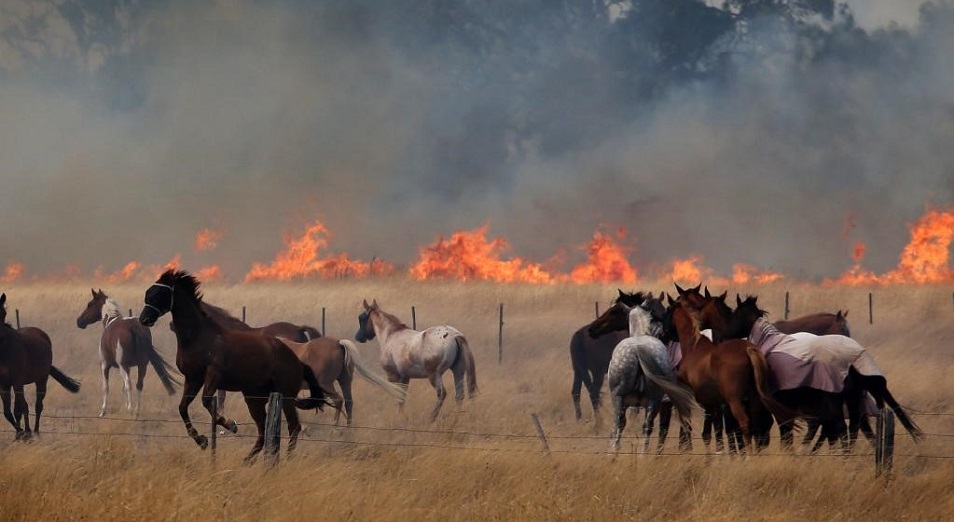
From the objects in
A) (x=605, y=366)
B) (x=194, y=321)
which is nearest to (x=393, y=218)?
(x=605, y=366)

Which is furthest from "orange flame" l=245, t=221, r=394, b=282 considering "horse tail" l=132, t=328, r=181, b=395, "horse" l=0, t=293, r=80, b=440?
"horse" l=0, t=293, r=80, b=440

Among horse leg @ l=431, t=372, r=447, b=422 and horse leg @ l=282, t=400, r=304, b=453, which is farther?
horse leg @ l=431, t=372, r=447, b=422

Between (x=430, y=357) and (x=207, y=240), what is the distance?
43.2 metres

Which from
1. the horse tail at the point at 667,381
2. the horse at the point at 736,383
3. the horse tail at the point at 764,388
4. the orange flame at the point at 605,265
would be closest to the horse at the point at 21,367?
the horse tail at the point at 667,381

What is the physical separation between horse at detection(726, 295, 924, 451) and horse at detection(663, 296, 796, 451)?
252 millimetres

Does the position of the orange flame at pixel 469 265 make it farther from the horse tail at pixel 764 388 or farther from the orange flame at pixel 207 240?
the horse tail at pixel 764 388

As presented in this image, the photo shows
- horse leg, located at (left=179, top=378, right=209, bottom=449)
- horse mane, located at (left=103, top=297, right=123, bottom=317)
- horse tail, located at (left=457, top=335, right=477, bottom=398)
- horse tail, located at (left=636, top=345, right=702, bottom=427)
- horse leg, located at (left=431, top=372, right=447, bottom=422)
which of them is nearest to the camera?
horse leg, located at (left=179, top=378, right=209, bottom=449)

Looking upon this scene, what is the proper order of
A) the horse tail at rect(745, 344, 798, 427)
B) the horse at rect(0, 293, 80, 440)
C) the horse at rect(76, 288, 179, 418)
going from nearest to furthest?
the horse tail at rect(745, 344, 798, 427), the horse at rect(0, 293, 80, 440), the horse at rect(76, 288, 179, 418)

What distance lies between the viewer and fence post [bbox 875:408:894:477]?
43.1 feet

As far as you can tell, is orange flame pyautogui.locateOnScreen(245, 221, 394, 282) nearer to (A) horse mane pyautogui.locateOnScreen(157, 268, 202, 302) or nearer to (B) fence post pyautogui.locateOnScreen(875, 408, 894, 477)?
(A) horse mane pyautogui.locateOnScreen(157, 268, 202, 302)

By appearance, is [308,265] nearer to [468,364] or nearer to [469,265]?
[469,265]

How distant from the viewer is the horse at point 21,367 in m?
17.6

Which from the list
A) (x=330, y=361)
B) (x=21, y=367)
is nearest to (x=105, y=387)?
(x=21, y=367)

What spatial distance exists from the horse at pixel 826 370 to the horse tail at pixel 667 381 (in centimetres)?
93
